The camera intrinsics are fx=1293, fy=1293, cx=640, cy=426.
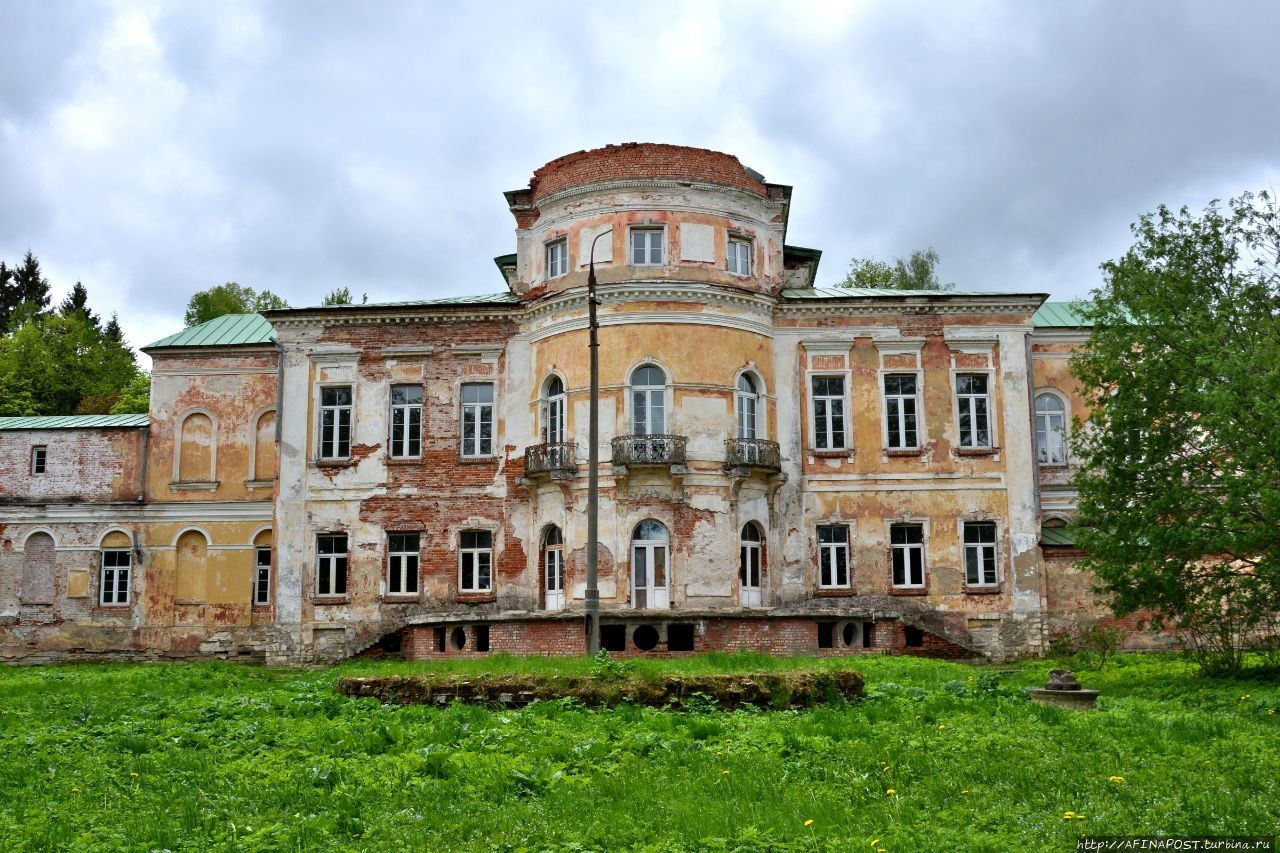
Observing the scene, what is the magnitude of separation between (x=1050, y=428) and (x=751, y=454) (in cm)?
1038

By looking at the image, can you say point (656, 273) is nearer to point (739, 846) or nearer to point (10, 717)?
point (10, 717)

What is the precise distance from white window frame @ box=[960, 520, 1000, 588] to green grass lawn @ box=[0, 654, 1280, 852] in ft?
53.0

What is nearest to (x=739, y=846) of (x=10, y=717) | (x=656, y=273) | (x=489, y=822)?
(x=489, y=822)

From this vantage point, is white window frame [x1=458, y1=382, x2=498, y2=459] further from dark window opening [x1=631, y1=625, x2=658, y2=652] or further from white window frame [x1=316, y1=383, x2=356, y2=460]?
dark window opening [x1=631, y1=625, x2=658, y2=652]

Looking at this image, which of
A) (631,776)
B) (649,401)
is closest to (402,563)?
(649,401)

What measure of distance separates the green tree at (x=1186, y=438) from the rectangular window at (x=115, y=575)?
27023 millimetres

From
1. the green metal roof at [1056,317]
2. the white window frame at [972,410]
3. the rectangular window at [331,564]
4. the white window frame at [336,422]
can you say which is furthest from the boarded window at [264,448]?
the green metal roof at [1056,317]

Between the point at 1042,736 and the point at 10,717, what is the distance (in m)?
12.2

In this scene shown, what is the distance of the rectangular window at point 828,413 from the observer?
33.4 m

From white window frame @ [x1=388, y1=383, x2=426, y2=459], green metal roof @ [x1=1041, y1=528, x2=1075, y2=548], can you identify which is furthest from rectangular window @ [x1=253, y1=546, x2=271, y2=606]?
green metal roof @ [x1=1041, y1=528, x2=1075, y2=548]

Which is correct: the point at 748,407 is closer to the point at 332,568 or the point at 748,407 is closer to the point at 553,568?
the point at 553,568

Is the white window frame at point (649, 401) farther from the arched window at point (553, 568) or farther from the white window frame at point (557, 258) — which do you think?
the white window frame at point (557, 258)

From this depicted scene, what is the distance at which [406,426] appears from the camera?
112 ft

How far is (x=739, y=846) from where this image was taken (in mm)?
9125
